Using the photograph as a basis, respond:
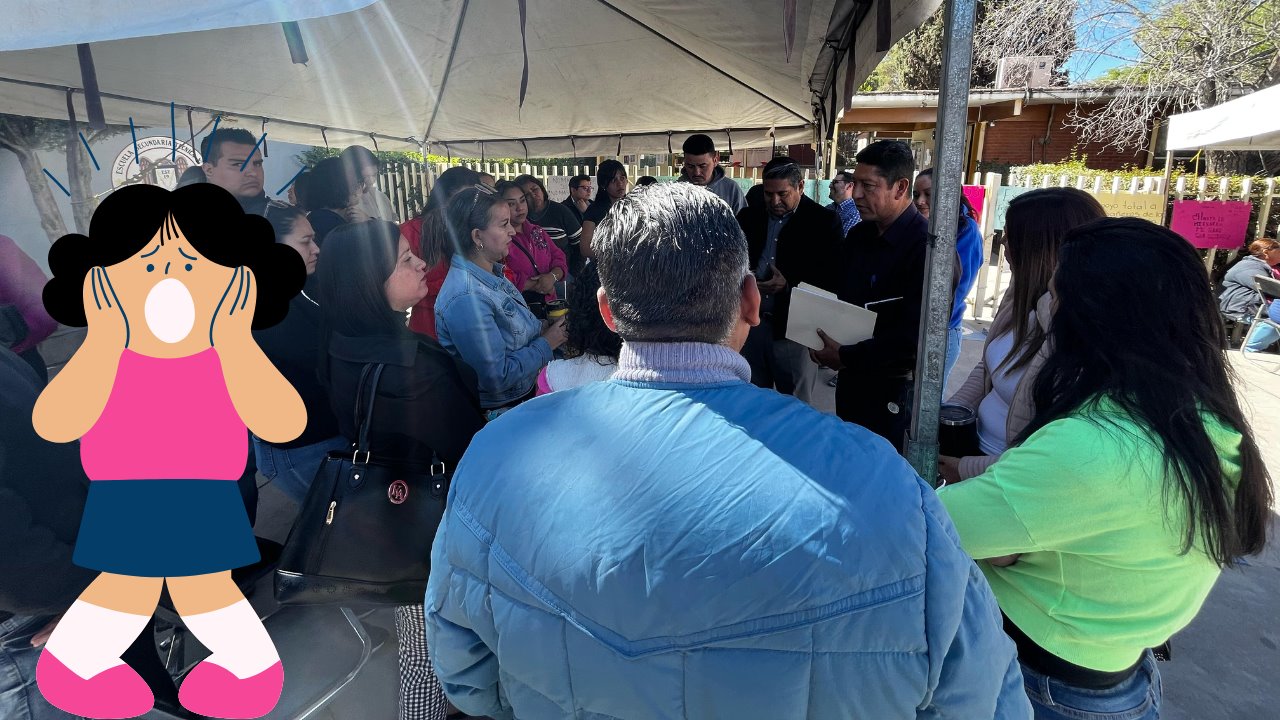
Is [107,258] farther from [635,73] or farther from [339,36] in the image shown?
[635,73]

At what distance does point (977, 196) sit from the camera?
8109mm

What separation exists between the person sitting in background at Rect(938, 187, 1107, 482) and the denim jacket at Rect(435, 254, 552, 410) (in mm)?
1448

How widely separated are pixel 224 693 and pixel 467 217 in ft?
5.94

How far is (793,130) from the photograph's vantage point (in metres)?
6.54

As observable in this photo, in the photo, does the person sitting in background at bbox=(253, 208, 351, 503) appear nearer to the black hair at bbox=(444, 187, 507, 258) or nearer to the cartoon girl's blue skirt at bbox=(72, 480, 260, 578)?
the cartoon girl's blue skirt at bbox=(72, 480, 260, 578)

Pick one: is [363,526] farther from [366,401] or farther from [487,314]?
[487,314]

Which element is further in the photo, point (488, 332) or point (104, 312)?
point (488, 332)

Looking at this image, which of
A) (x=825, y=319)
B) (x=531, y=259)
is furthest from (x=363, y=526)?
(x=531, y=259)

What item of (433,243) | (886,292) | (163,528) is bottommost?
(163,528)

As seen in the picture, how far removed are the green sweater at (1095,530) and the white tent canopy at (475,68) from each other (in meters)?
1.55

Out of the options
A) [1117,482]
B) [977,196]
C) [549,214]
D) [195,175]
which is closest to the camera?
[1117,482]

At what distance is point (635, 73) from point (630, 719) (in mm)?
4996

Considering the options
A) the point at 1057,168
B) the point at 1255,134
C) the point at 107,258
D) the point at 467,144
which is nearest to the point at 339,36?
the point at 107,258

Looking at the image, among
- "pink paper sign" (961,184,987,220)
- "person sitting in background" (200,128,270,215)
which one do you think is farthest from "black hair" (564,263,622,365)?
"pink paper sign" (961,184,987,220)
